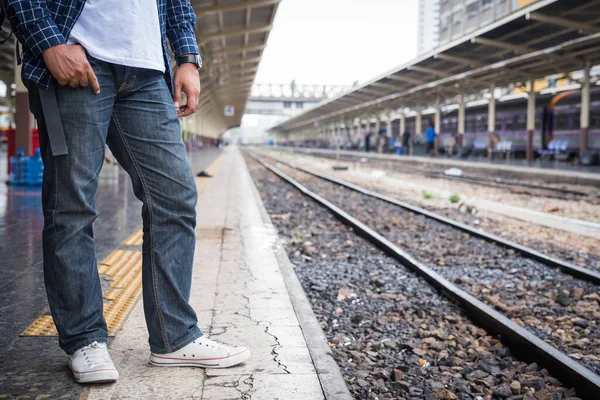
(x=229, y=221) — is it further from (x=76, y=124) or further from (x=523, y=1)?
(x=523, y=1)

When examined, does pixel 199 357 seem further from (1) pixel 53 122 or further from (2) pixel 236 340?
(1) pixel 53 122

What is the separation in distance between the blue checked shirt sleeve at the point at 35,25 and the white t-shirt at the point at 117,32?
0.08 metres

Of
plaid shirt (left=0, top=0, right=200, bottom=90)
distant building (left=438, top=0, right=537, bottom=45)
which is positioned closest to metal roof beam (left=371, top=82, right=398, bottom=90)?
distant building (left=438, top=0, right=537, bottom=45)

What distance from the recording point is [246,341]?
2.80 m

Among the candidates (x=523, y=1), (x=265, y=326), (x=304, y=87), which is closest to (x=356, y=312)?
(x=265, y=326)

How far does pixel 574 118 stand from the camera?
23.9m

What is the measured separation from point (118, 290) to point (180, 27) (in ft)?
6.08

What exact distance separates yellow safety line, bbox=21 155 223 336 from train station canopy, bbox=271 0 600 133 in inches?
540

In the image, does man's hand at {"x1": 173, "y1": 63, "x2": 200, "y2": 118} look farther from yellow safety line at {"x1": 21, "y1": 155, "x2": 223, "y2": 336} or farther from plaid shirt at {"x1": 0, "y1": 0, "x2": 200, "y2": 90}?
yellow safety line at {"x1": 21, "y1": 155, "x2": 223, "y2": 336}

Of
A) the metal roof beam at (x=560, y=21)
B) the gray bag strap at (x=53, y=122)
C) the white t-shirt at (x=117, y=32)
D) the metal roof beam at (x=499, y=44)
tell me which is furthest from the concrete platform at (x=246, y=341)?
the metal roof beam at (x=499, y=44)

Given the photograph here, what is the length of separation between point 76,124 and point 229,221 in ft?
18.7

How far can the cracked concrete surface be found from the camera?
2.16m

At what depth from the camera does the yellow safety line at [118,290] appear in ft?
9.11

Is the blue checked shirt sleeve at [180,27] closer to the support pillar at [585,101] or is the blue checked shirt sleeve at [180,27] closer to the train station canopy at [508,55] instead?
the train station canopy at [508,55]
